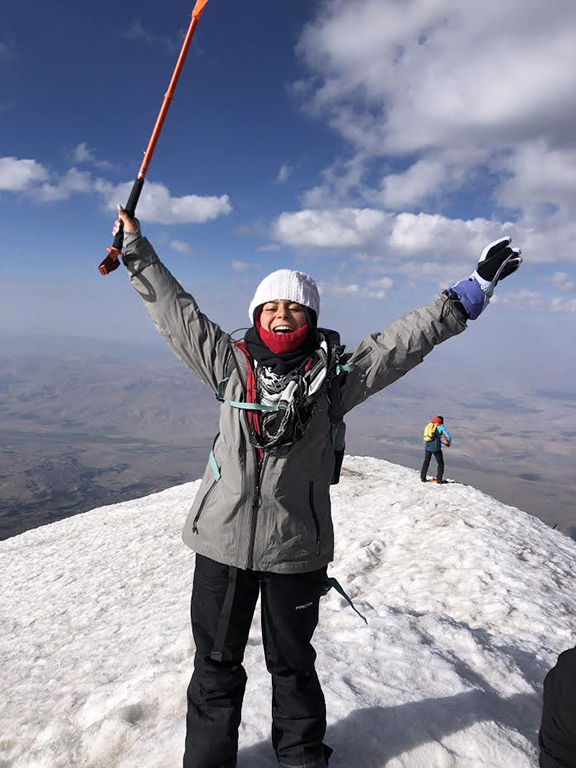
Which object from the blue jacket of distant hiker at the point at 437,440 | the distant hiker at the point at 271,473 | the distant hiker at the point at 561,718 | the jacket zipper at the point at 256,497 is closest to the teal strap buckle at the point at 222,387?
the distant hiker at the point at 271,473

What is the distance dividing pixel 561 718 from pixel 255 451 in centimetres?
218

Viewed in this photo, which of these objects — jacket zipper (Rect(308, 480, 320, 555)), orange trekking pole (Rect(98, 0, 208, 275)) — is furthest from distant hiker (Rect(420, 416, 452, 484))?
orange trekking pole (Rect(98, 0, 208, 275))

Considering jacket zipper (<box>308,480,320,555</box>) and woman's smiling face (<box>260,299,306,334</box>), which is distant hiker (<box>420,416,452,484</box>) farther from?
woman's smiling face (<box>260,299,306,334</box>)

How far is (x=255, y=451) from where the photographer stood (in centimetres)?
305

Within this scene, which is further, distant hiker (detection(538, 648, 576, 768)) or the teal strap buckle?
the teal strap buckle

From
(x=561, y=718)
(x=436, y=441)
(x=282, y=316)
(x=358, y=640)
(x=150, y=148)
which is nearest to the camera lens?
(x=561, y=718)

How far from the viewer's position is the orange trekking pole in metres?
3.22

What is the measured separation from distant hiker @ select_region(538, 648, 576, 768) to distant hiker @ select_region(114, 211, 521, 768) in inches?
53.5

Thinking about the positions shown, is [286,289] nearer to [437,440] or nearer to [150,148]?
[150,148]

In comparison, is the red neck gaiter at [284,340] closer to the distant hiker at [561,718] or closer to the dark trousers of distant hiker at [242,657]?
the dark trousers of distant hiker at [242,657]

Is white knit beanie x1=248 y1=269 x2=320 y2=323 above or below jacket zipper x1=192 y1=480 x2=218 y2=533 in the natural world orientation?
above

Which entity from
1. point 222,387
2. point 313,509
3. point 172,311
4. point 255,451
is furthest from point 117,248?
point 313,509

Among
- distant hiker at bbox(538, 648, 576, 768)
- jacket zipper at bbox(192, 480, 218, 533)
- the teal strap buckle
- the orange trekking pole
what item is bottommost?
distant hiker at bbox(538, 648, 576, 768)

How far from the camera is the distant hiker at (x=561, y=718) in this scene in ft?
7.89
